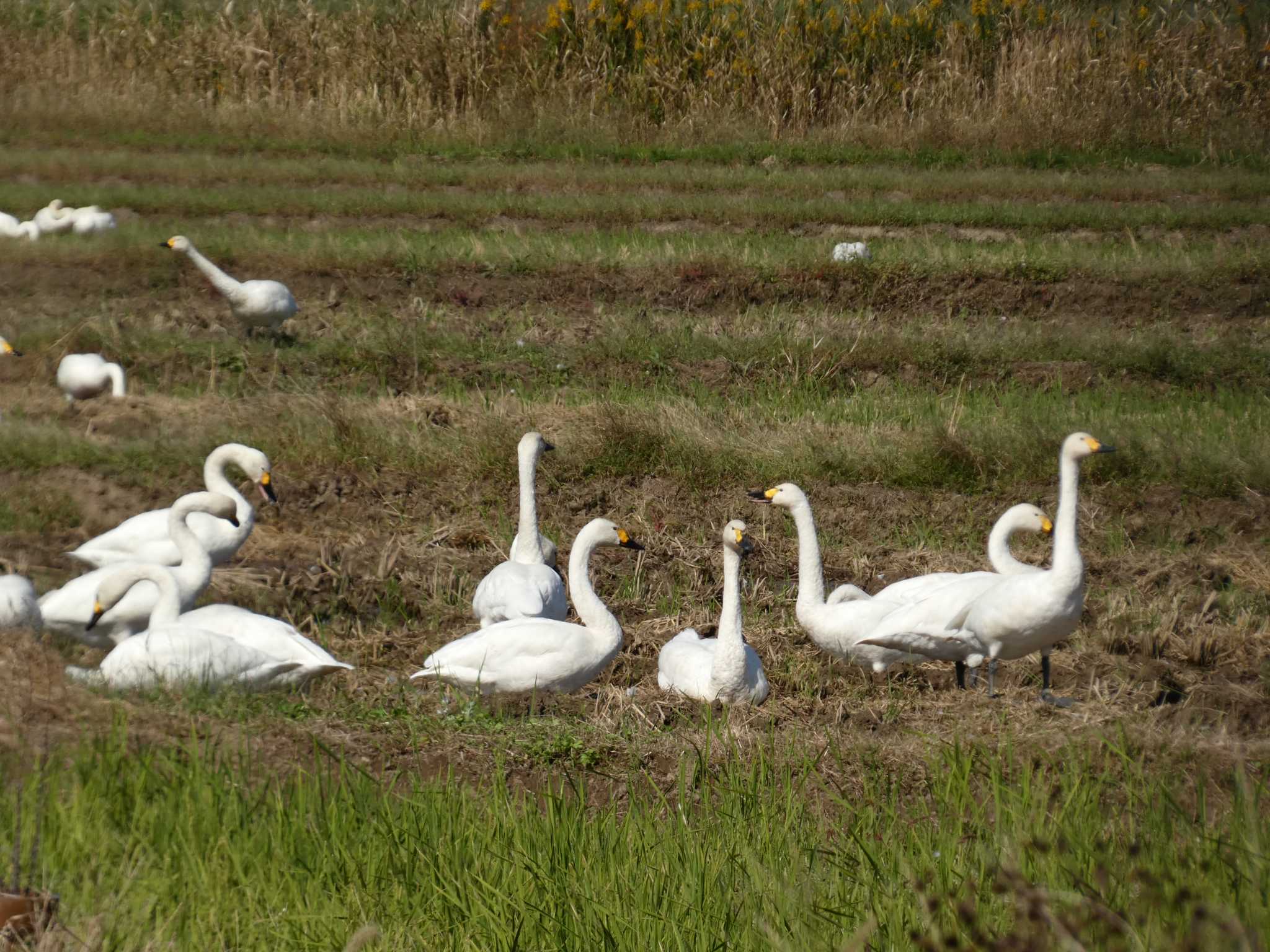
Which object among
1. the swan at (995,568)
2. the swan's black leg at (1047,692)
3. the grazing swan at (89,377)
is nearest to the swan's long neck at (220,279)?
the grazing swan at (89,377)

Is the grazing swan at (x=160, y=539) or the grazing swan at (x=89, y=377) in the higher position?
the grazing swan at (x=89, y=377)

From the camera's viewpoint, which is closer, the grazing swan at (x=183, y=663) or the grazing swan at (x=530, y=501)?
the grazing swan at (x=183, y=663)

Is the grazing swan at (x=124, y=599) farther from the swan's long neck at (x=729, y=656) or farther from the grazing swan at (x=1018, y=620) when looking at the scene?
the grazing swan at (x=1018, y=620)

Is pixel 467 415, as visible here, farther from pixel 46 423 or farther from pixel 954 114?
pixel 954 114

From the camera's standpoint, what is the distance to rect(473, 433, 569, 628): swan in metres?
6.48

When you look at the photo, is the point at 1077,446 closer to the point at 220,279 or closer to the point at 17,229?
the point at 220,279

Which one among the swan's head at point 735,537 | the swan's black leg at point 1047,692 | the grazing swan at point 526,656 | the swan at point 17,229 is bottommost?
the swan's black leg at point 1047,692

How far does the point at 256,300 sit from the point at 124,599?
445 centimetres

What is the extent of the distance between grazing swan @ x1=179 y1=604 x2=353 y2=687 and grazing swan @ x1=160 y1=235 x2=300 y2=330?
4978 millimetres

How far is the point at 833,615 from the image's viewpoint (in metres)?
6.19


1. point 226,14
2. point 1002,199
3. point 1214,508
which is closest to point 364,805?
point 1214,508

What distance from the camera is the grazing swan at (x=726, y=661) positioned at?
227 inches

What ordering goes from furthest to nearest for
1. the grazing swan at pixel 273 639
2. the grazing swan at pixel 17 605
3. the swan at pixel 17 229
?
the swan at pixel 17 229
the grazing swan at pixel 17 605
the grazing swan at pixel 273 639

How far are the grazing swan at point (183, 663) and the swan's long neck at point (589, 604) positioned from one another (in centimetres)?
127
